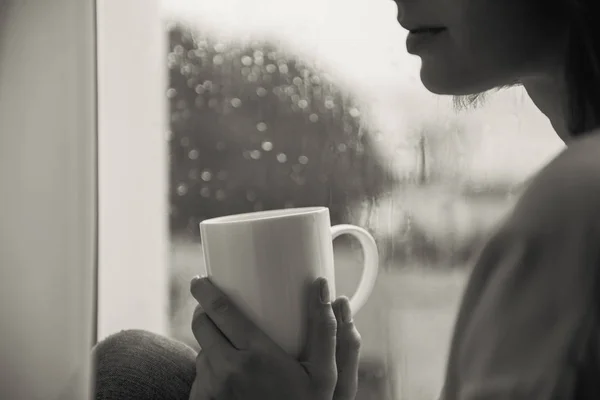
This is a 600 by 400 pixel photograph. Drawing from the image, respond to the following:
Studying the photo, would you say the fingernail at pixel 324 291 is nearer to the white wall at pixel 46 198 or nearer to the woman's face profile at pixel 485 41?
the woman's face profile at pixel 485 41

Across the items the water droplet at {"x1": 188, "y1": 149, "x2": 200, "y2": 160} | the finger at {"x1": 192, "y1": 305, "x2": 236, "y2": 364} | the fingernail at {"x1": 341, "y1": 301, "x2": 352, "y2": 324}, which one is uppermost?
the water droplet at {"x1": 188, "y1": 149, "x2": 200, "y2": 160}

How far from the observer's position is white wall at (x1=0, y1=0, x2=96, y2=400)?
0.74 metres

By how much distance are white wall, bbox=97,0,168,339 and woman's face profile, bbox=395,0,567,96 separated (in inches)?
25.8

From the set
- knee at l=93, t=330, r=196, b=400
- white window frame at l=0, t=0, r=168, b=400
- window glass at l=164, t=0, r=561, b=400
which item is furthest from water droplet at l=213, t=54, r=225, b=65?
knee at l=93, t=330, r=196, b=400

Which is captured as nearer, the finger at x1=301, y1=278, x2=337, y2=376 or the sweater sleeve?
the sweater sleeve

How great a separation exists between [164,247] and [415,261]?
1.26 ft

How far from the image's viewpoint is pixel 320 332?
1.75 feet

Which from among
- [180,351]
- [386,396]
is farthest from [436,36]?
[386,396]

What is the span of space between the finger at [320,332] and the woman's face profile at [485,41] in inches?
7.2

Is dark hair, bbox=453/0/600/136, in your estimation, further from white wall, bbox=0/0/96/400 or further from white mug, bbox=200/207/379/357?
white wall, bbox=0/0/96/400

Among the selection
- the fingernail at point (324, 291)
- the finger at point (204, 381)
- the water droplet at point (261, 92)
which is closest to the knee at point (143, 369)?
the finger at point (204, 381)

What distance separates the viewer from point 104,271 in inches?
40.6

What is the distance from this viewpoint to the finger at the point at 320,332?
20.8 inches

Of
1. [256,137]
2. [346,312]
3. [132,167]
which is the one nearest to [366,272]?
[346,312]
